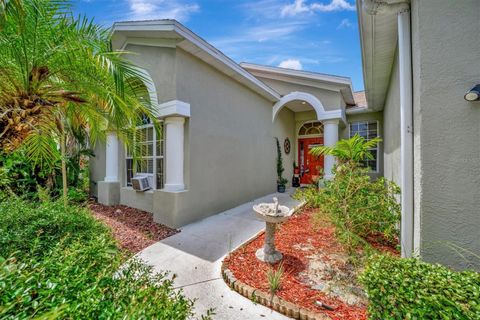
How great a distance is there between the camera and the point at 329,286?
341cm

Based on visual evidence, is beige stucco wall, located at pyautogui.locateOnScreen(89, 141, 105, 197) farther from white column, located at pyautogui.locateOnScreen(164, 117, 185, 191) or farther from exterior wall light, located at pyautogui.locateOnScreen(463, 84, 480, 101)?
exterior wall light, located at pyautogui.locateOnScreen(463, 84, 480, 101)

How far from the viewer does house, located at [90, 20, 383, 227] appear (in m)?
6.27

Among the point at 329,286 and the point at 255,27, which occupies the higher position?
the point at 255,27

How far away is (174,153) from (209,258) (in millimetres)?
3067

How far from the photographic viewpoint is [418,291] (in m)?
1.98

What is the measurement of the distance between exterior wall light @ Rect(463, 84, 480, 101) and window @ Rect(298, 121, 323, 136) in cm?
1018

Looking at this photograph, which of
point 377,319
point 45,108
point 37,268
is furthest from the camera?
point 45,108

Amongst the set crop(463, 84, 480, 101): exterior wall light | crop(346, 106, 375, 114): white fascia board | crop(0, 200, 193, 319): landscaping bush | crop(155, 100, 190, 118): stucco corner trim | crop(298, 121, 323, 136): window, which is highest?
crop(346, 106, 375, 114): white fascia board

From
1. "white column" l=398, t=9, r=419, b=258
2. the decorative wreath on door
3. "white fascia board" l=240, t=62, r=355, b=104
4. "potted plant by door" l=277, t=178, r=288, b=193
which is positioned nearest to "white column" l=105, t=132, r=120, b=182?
"potted plant by door" l=277, t=178, r=288, b=193

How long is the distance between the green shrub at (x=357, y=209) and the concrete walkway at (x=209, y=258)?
1935 mm

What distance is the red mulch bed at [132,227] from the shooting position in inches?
209

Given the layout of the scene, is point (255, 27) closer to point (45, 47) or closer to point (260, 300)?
point (45, 47)

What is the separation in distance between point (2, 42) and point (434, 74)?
615 centimetres

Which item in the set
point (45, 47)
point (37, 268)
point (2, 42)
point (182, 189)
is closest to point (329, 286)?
point (37, 268)
